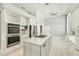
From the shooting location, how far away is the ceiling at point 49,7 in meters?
1.30

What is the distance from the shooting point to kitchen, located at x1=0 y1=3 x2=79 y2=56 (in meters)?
1.25

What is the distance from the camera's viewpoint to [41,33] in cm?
169

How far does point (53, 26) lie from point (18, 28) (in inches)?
26.2

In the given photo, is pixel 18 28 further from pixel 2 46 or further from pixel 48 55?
pixel 48 55

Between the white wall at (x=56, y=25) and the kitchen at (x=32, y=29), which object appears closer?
the kitchen at (x=32, y=29)

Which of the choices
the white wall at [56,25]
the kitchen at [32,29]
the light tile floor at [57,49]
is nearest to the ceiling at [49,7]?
the kitchen at [32,29]

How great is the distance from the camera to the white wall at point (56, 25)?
54.6 inches

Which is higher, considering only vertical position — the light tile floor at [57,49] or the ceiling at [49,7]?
the ceiling at [49,7]

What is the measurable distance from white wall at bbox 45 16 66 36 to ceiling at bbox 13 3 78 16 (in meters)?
0.11

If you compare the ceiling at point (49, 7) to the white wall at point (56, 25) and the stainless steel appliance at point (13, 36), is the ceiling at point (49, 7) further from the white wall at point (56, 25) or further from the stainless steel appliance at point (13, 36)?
the stainless steel appliance at point (13, 36)

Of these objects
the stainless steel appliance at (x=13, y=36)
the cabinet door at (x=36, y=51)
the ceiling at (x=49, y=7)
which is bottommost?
the cabinet door at (x=36, y=51)

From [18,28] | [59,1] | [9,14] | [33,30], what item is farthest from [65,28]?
[9,14]

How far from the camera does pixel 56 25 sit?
4.66 feet

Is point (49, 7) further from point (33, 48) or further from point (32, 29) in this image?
point (33, 48)
